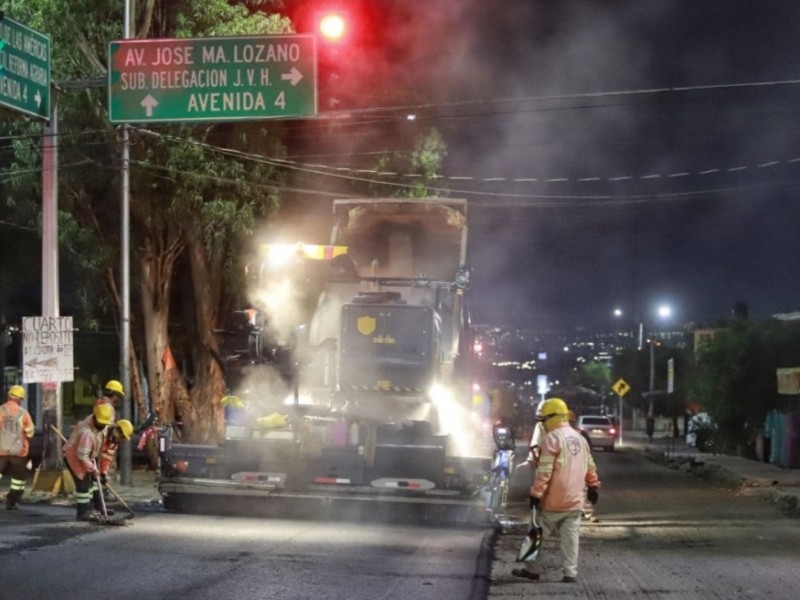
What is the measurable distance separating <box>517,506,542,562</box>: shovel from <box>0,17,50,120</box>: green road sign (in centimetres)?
979

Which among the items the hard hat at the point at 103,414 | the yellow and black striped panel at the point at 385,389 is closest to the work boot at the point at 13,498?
the hard hat at the point at 103,414

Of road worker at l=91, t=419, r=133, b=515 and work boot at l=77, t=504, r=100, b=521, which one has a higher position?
road worker at l=91, t=419, r=133, b=515

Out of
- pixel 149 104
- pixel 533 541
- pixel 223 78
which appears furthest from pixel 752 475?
pixel 533 541

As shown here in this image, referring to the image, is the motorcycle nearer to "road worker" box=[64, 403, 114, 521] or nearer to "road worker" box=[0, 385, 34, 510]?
"road worker" box=[64, 403, 114, 521]

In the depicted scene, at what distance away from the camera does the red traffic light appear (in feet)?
43.0

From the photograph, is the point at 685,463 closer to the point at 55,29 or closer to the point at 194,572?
the point at 55,29

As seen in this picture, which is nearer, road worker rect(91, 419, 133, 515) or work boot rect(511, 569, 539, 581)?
work boot rect(511, 569, 539, 581)

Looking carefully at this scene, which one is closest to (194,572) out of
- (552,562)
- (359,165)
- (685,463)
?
(552,562)

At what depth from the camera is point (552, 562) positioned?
12.6 m

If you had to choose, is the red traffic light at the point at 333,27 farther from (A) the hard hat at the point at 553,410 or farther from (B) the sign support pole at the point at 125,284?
(B) the sign support pole at the point at 125,284

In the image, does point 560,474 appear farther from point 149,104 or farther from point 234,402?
point 149,104

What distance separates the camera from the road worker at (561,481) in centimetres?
1048

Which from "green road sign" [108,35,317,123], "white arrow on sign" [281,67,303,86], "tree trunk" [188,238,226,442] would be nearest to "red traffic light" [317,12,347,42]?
"green road sign" [108,35,317,123]

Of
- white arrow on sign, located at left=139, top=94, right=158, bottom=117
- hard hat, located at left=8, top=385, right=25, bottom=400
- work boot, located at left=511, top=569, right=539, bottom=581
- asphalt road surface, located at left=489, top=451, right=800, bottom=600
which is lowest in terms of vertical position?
asphalt road surface, located at left=489, top=451, right=800, bottom=600
